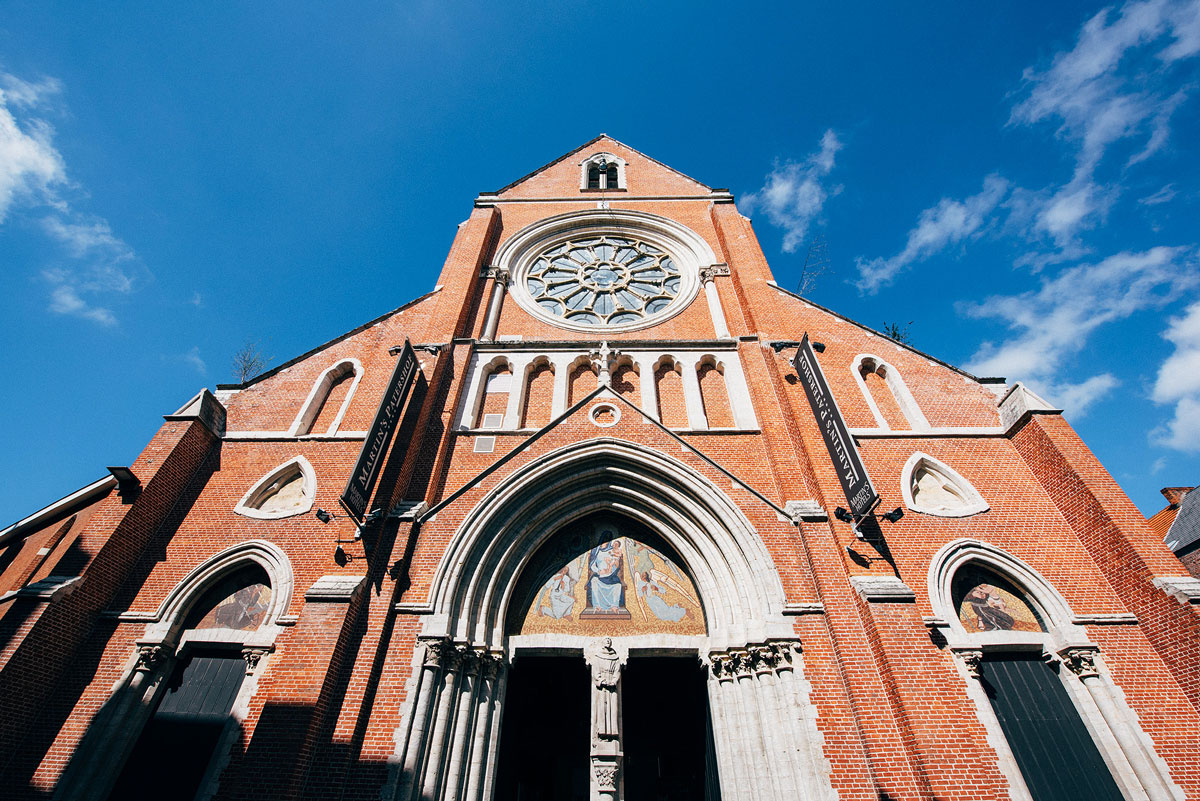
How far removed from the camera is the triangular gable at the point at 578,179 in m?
16.8

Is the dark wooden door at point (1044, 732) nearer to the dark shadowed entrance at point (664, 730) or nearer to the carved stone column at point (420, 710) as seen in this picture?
the dark shadowed entrance at point (664, 730)

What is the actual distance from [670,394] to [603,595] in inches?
171

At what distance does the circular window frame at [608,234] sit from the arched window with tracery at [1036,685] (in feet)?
25.4

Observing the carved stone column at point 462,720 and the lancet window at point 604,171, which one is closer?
the carved stone column at point 462,720

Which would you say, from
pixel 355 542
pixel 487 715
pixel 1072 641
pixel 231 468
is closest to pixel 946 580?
pixel 1072 641

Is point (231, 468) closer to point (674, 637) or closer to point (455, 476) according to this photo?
point (455, 476)

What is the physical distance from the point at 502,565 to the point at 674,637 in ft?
9.18

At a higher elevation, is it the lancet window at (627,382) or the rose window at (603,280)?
the rose window at (603,280)

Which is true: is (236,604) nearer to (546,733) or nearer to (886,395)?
(546,733)

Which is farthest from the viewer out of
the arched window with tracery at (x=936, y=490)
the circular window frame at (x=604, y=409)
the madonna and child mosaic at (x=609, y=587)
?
the circular window frame at (x=604, y=409)

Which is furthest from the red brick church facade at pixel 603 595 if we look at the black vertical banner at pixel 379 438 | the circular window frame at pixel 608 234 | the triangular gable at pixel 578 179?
the triangular gable at pixel 578 179

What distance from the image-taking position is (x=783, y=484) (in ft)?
29.3

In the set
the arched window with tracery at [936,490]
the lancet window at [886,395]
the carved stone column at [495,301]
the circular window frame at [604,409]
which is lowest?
the arched window with tracery at [936,490]

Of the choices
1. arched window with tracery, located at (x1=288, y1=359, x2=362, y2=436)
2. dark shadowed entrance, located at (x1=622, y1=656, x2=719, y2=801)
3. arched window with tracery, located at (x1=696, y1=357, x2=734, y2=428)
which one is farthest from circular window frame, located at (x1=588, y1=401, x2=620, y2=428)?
arched window with tracery, located at (x1=288, y1=359, x2=362, y2=436)
